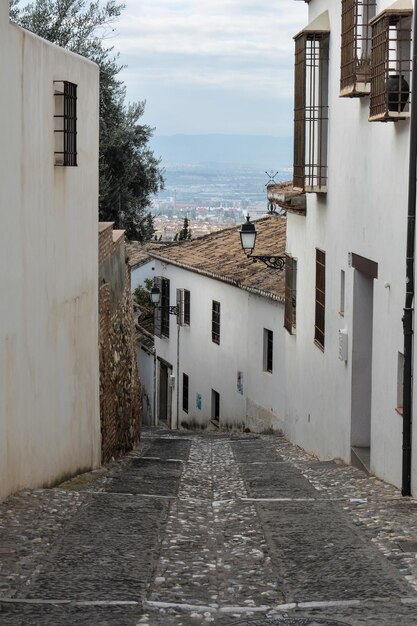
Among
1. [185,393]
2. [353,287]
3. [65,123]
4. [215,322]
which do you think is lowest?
[185,393]

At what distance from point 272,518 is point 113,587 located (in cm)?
285

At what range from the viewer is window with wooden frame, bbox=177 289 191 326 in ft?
98.4

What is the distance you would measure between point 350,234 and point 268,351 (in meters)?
10.3

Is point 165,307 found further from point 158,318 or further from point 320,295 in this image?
point 320,295

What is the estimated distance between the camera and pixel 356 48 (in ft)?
40.2

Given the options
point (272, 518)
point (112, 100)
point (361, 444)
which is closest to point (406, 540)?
point (272, 518)

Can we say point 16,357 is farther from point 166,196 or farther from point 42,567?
point 166,196

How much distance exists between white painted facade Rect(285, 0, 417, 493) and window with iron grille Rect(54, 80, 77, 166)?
3.28 meters

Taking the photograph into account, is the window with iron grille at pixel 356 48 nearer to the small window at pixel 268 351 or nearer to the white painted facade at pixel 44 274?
the white painted facade at pixel 44 274

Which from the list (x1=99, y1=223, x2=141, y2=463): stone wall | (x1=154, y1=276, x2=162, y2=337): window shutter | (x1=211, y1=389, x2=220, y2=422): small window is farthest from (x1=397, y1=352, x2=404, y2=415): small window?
(x1=154, y1=276, x2=162, y2=337): window shutter

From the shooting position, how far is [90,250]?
1327cm

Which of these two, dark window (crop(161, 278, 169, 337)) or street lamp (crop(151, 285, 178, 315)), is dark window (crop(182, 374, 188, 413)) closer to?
street lamp (crop(151, 285, 178, 315))

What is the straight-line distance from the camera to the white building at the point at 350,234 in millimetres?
10586

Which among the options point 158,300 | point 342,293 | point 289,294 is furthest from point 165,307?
point 342,293
